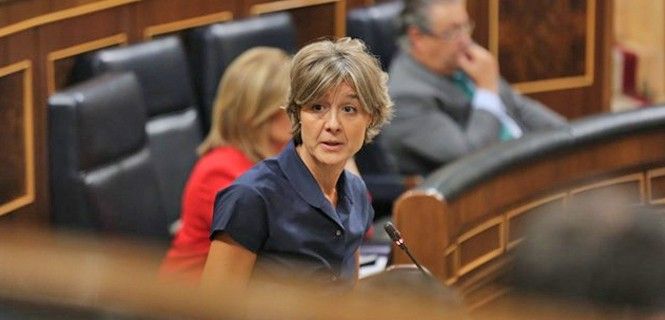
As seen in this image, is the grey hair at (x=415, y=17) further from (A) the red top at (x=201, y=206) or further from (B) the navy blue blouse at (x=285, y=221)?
(B) the navy blue blouse at (x=285, y=221)

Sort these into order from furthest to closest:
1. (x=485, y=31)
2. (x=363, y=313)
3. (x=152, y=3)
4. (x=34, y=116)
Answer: (x=485, y=31) < (x=152, y=3) < (x=34, y=116) < (x=363, y=313)

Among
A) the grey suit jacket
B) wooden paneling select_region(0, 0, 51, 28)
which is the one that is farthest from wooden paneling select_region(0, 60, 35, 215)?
the grey suit jacket

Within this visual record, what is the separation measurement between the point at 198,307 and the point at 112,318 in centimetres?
5

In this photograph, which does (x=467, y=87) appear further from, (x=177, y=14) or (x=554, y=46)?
(x=554, y=46)

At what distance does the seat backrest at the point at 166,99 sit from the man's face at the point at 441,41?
2.14 feet

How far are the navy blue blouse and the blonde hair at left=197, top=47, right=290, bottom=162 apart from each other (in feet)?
3.02

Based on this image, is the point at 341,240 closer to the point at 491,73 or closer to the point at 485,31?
the point at 491,73

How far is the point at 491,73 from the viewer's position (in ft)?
13.8

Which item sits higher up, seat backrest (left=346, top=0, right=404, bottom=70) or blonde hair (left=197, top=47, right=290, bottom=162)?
blonde hair (left=197, top=47, right=290, bottom=162)

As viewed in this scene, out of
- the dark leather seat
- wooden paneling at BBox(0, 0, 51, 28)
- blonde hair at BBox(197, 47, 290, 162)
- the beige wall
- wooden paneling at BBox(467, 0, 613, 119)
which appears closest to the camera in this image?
blonde hair at BBox(197, 47, 290, 162)

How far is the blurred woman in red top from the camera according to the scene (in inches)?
113

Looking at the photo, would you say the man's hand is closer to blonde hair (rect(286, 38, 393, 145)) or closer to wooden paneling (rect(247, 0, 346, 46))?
wooden paneling (rect(247, 0, 346, 46))

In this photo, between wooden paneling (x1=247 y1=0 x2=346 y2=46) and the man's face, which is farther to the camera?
wooden paneling (x1=247 y1=0 x2=346 y2=46)

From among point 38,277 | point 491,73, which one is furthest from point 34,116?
point 38,277
